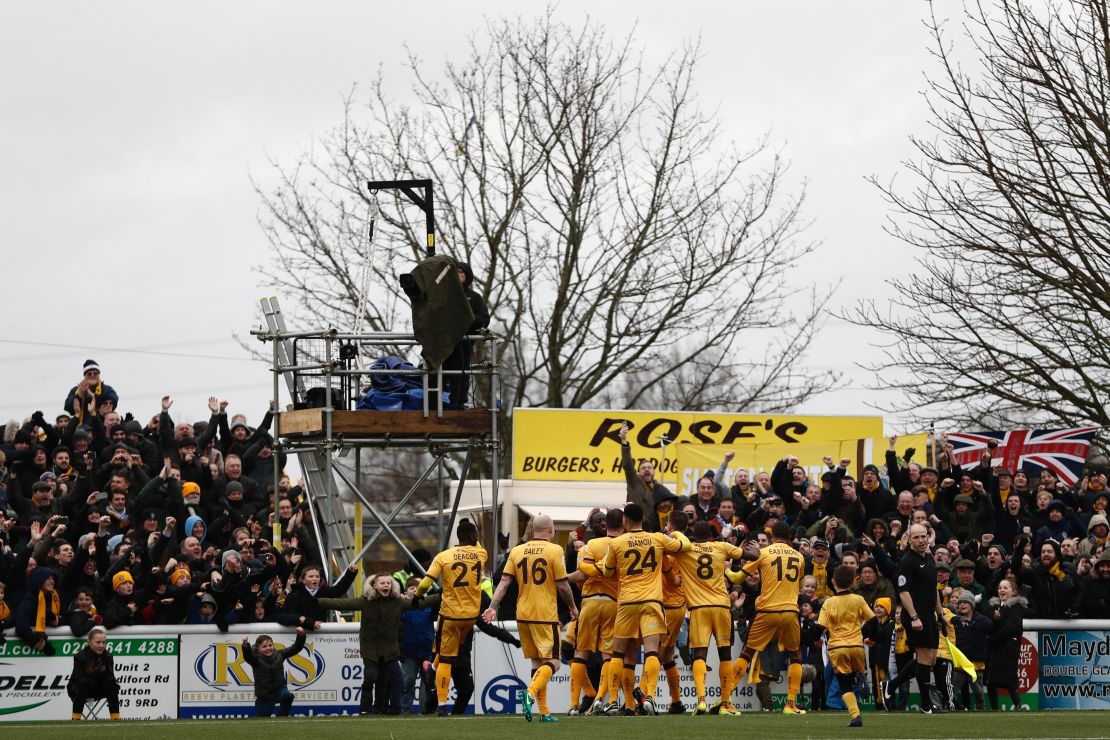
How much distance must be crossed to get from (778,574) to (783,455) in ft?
22.0

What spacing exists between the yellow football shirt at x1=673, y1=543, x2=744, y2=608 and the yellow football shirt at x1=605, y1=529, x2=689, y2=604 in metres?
0.85

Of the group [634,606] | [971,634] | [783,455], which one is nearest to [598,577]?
[634,606]

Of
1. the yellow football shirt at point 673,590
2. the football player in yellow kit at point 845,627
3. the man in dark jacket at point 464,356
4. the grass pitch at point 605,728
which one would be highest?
the man in dark jacket at point 464,356

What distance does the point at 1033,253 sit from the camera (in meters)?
27.9

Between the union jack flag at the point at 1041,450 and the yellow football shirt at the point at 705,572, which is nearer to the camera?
the yellow football shirt at the point at 705,572

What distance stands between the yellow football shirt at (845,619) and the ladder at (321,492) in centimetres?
636

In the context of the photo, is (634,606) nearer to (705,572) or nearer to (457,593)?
(705,572)

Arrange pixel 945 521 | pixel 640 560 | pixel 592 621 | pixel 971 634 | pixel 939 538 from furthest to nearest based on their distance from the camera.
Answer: pixel 945 521
pixel 939 538
pixel 971 634
pixel 592 621
pixel 640 560

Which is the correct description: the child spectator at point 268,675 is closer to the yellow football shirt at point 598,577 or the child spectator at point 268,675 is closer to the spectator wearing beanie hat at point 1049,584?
the yellow football shirt at point 598,577

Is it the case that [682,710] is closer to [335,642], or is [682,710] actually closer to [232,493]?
[335,642]

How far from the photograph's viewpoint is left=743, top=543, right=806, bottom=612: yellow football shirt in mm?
18906

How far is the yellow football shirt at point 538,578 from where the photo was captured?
1753 centimetres

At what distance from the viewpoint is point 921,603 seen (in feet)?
62.5

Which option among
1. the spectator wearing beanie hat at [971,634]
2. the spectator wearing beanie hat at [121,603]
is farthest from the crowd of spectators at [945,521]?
the spectator wearing beanie hat at [121,603]
